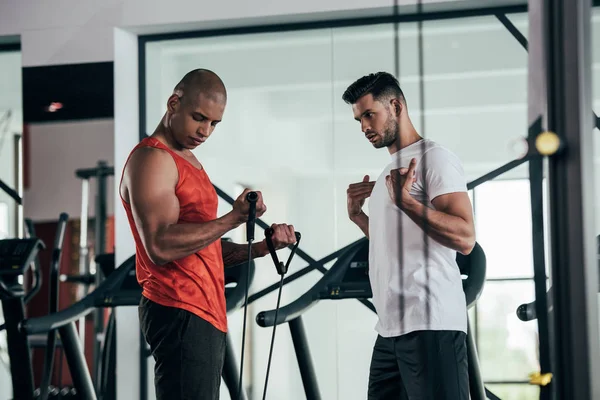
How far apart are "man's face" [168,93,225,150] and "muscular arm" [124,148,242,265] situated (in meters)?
0.11

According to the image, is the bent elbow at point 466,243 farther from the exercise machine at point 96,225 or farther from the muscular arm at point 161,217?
the exercise machine at point 96,225

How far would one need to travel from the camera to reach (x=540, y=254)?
2.76ft

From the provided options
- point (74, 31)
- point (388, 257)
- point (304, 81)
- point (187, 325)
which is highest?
point (74, 31)

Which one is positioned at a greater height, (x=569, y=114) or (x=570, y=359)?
(x=569, y=114)

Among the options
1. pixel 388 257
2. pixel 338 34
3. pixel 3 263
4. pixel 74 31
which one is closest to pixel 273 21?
pixel 338 34

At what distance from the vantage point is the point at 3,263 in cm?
368

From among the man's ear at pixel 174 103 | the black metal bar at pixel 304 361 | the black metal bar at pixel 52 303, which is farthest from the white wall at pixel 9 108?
the man's ear at pixel 174 103

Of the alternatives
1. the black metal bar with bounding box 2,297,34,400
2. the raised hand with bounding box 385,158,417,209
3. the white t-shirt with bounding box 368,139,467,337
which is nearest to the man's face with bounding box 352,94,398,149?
the white t-shirt with bounding box 368,139,467,337

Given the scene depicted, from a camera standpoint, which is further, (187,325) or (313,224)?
(313,224)

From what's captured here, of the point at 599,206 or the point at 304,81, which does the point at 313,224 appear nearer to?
the point at 304,81

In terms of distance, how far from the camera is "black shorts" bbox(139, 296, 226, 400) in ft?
6.20

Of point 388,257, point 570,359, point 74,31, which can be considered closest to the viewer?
point 570,359

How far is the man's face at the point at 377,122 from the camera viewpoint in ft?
7.32

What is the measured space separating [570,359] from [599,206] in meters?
0.17
